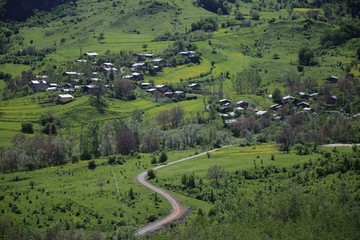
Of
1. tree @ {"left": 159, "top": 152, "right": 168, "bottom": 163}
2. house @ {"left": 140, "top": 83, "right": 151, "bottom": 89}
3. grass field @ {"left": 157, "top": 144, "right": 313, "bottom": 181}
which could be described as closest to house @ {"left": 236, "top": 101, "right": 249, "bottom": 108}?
house @ {"left": 140, "top": 83, "right": 151, "bottom": 89}

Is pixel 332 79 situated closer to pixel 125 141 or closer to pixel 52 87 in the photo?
pixel 125 141

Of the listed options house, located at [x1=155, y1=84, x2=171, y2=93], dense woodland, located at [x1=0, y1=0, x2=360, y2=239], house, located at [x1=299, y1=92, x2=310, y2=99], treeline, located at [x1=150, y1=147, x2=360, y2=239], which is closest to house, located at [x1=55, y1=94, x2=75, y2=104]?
dense woodland, located at [x1=0, y1=0, x2=360, y2=239]

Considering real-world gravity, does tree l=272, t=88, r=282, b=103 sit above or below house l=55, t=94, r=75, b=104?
above

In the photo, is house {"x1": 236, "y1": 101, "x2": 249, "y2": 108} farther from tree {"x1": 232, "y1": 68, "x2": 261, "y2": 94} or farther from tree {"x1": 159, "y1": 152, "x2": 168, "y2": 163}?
tree {"x1": 159, "y1": 152, "x2": 168, "y2": 163}

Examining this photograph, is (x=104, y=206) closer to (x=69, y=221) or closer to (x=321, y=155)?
(x=69, y=221)

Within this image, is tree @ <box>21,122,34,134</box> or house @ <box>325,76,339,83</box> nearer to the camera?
tree @ <box>21,122,34,134</box>

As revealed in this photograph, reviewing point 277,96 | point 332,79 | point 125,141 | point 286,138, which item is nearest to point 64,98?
point 125,141

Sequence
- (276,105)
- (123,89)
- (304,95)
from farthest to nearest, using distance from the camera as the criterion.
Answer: (123,89), (304,95), (276,105)

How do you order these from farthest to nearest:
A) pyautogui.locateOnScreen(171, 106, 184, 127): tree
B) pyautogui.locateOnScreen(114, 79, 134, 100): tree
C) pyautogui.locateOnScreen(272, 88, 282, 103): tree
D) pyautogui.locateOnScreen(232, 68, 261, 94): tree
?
pyautogui.locateOnScreen(232, 68, 261, 94): tree, pyautogui.locateOnScreen(114, 79, 134, 100): tree, pyautogui.locateOnScreen(272, 88, 282, 103): tree, pyautogui.locateOnScreen(171, 106, 184, 127): tree

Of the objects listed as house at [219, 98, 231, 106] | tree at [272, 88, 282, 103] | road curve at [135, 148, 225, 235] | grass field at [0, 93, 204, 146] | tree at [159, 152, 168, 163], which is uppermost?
road curve at [135, 148, 225, 235]

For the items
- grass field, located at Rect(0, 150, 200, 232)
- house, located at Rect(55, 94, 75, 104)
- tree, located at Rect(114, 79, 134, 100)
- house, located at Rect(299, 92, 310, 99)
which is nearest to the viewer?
grass field, located at Rect(0, 150, 200, 232)

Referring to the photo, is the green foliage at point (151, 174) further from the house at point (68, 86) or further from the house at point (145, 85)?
the house at point (68, 86)

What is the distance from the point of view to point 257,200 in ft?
302

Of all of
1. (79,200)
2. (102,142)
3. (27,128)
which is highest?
(79,200)
